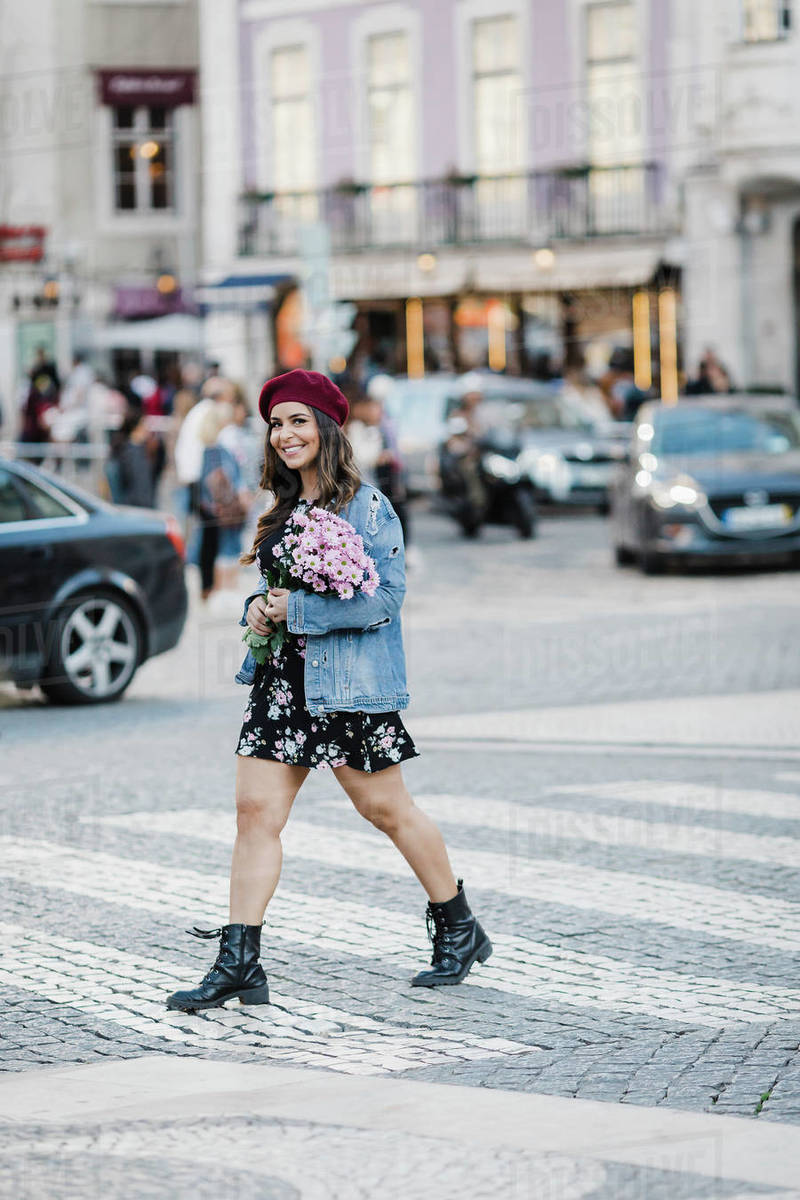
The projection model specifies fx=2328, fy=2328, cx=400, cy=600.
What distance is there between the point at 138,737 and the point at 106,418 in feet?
77.4

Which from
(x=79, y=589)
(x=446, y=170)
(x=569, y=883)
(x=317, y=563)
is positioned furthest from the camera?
(x=446, y=170)

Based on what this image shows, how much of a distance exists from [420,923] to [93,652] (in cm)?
599

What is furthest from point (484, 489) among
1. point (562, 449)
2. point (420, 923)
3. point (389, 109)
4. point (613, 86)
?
point (420, 923)

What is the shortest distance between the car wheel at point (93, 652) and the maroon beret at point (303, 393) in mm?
6626

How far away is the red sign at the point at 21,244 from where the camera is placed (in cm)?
4706

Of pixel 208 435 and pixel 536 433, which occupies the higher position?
pixel 208 435

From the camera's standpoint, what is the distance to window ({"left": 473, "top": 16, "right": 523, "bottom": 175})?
40.4 metres

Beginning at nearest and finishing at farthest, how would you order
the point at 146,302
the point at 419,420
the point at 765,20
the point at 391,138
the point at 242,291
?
the point at 419,420
the point at 765,20
the point at 391,138
the point at 242,291
the point at 146,302

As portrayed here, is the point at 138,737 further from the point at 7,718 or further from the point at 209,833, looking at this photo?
the point at 209,833

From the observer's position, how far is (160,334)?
144 feet

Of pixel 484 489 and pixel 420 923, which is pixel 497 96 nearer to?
pixel 484 489

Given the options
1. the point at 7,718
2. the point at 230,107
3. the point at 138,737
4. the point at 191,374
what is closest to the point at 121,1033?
the point at 138,737

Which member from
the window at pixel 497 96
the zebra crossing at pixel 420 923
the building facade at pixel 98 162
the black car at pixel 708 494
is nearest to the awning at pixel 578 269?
the window at pixel 497 96

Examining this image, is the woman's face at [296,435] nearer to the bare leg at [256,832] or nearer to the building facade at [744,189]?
the bare leg at [256,832]
